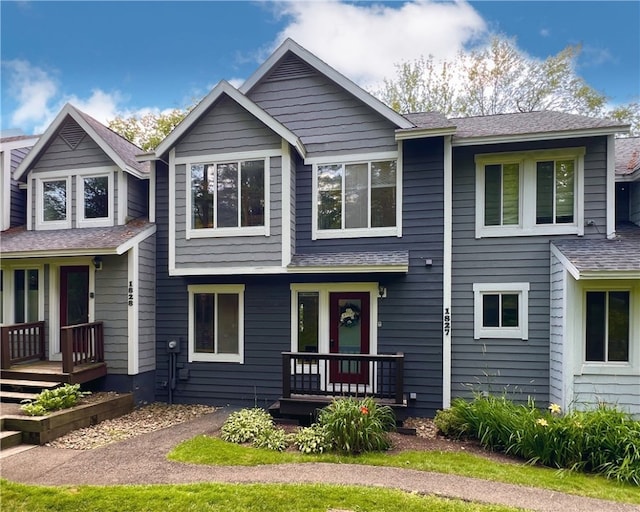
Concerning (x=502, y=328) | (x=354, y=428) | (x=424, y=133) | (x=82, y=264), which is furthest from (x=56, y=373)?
(x=502, y=328)

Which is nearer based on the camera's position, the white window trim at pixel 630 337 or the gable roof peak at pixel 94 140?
the white window trim at pixel 630 337

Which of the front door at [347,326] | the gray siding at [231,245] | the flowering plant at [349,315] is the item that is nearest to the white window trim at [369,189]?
the gray siding at [231,245]

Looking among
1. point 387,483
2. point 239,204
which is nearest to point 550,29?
point 239,204

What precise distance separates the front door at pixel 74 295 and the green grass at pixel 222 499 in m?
4.95

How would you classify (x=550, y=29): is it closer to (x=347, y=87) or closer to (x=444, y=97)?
(x=444, y=97)

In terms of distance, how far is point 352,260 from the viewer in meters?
7.70

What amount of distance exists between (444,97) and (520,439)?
15649 millimetres

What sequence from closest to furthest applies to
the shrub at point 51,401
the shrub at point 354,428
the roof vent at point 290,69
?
1. the shrub at point 354,428
2. the shrub at point 51,401
3. the roof vent at point 290,69

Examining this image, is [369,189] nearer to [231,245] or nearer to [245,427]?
[231,245]

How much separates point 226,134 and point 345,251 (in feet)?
12.2

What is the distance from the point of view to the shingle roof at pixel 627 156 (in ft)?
26.0

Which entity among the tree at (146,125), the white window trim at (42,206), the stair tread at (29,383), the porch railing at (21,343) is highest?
the tree at (146,125)

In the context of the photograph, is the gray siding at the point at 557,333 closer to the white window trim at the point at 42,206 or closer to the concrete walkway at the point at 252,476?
the concrete walkway at the point at 252,476

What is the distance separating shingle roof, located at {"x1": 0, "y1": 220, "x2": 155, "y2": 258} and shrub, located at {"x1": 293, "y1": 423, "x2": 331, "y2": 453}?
215 inches
